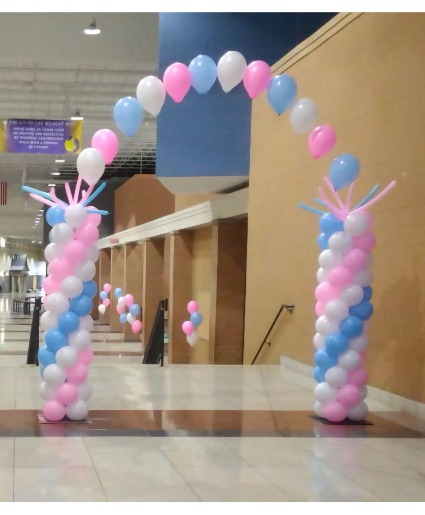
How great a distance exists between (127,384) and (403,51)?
4.61 meters

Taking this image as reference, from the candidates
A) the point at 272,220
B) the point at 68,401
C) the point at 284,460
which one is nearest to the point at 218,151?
the point at 272,220

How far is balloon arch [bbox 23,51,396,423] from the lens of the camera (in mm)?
6098

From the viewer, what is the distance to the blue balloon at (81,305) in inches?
242

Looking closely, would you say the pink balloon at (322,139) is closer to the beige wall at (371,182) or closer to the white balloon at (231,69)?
the white balloon at (231,69)

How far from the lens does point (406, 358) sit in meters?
6.93

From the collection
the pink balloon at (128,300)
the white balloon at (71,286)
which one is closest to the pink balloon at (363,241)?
the white balloon at (71,286)

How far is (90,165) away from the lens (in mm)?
6031

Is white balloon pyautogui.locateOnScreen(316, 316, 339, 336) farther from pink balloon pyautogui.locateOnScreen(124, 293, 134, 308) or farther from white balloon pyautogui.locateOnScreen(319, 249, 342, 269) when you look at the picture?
pink balloon pyautogui.locateOnScreen(124, 293, 134, 308)

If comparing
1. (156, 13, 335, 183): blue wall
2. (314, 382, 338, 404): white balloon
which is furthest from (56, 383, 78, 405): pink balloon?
(156, 13, 335, 183): blue wall

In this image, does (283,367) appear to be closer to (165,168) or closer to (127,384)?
(127,384)

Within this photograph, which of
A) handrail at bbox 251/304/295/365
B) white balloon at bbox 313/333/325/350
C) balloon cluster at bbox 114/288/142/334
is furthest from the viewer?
balloon cluster at bbox 114/288/142/334

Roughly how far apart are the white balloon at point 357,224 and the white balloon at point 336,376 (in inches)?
46.4

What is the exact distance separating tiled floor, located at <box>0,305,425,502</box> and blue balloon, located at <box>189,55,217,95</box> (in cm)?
294

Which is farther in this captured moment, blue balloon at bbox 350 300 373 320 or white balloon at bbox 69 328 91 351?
blue balloon at bbox 350 300 373 320
